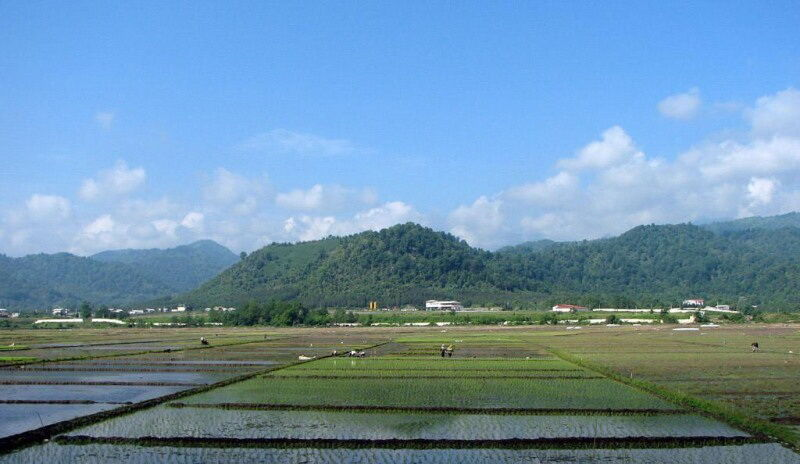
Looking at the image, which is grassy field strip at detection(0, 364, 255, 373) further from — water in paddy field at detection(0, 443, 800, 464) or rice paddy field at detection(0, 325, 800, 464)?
water in paddy field at detection(0, 443, 800, 464)

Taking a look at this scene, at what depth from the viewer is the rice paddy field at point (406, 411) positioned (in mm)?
16125

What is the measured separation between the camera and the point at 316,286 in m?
182

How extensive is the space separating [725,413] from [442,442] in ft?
29.6

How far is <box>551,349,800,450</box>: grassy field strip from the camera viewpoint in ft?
55.8

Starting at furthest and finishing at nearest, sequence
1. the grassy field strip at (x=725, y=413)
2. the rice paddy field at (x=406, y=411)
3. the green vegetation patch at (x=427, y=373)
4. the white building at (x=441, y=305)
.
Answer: the white building at (x=441, y=305), the green vegetation patch at (x=427, y=373), the grassy field strip at (x=725, y=413), the rice paddy field at (x=406, y=411)

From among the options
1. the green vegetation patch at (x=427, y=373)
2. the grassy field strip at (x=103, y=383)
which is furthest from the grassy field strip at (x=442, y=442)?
the green vegetation patch at (x=427, y=373)

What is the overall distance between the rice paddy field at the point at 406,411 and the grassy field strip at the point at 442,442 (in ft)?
0.16

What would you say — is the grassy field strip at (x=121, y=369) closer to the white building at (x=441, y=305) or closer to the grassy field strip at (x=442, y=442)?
the grassy field strip at (x=442, y=442)

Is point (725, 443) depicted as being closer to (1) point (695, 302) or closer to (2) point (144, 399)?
(2) point (144, 399)

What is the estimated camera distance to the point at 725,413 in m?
19.8

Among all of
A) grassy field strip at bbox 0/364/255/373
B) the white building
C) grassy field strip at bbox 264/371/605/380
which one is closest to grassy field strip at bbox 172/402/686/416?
grassy field strip at bbox 264/371/605/380

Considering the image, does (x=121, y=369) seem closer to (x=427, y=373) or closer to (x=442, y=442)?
(x=427, y=373)

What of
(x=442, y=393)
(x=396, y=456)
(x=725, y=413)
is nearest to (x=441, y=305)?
(x=442, y=393)

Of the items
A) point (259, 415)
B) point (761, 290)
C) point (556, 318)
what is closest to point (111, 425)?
point (259, 415)
